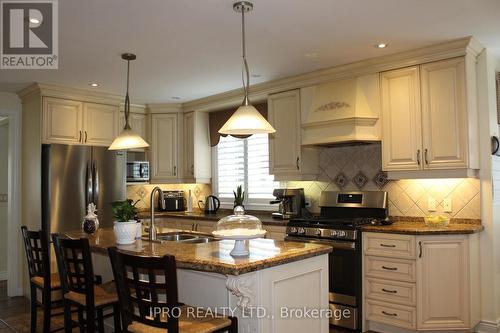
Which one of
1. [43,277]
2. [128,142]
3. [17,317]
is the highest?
[128,142]

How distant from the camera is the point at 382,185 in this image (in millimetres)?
4039

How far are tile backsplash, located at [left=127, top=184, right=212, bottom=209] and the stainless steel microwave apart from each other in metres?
0.41

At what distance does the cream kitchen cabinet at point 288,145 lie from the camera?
14.3 feet

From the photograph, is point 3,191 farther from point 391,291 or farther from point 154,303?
point 391,291

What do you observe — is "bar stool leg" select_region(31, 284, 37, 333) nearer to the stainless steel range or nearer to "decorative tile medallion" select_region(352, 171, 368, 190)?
the stainless steel range

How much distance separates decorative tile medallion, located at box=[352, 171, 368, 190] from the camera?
4.17 metres

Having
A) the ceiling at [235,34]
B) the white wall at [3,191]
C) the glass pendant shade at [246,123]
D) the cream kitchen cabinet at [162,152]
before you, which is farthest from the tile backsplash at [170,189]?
the glass pendant shade at [246,123]

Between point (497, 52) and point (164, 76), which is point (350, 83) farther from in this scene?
point (164, 76)

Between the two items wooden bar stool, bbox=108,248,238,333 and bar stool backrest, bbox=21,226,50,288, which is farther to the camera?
bar stool backrest, bbox=21,226,50,288

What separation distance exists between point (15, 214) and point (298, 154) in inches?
135

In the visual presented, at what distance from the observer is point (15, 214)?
488cm

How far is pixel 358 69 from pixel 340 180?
1168mm

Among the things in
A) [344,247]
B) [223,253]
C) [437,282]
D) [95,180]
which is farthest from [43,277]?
[437,282]

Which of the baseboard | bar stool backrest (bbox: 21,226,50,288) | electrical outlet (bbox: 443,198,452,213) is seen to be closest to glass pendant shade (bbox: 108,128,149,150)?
bar stool backrest (bbox: 21,226,50,288)
